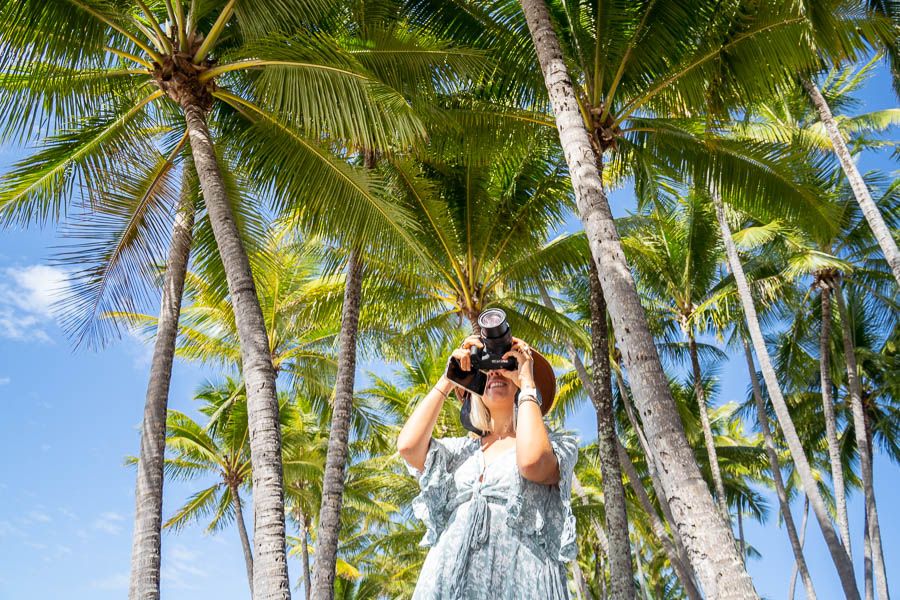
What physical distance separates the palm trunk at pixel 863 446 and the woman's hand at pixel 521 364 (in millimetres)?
16034

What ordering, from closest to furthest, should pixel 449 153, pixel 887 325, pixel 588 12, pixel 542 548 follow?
pixel 542 548
pixel 588 12
pixel 449 153
pixel 887 325

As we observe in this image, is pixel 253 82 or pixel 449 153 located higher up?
pixel 449 153

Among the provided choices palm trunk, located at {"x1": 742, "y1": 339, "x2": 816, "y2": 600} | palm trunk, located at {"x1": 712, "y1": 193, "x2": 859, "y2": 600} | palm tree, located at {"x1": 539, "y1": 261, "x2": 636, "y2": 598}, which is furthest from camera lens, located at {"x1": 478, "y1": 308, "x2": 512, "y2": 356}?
palm trunk, located at {"x1": 742, "y1": 339, "x2": 816, "y2": 600}

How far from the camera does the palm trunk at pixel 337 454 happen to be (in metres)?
9.20

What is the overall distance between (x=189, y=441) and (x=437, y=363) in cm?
647

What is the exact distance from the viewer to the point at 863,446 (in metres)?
16.4

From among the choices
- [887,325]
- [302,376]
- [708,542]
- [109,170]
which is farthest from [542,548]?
[887,325]

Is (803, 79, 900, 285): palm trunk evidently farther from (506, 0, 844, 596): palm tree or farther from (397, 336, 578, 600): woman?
(397, 336, 578, 600): woman

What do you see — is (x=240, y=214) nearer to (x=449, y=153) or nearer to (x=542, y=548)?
(x=449, y=153)

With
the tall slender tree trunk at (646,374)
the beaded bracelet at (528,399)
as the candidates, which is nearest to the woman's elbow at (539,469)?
the beaded bracelet at (528,399)

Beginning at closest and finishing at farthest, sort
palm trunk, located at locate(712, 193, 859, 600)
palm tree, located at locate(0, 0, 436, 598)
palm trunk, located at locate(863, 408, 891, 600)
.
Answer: palm tree, located at locate(0, 0, 436, 598) → palm trunk, located at locate(712, 193, 859, 600) → palm trunk, located at locate(863, 408, 891, 600)

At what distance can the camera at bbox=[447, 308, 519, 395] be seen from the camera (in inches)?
105

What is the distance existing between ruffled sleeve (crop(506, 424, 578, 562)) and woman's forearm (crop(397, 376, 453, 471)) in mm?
351

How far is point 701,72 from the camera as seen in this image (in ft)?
33.7
